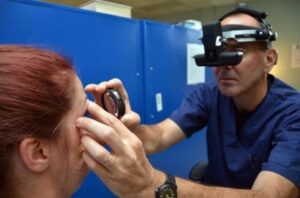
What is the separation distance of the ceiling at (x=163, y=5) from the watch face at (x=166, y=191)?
13.2 ft

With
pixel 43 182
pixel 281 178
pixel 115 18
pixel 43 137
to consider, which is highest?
pixel 115 18

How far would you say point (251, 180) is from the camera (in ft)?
3.87

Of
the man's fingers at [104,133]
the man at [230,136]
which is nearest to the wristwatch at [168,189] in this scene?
the man at [230,136]

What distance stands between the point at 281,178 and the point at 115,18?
0.86 meters

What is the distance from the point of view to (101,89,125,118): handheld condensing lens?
75 cm

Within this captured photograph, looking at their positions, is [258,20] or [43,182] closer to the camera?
[43,182]

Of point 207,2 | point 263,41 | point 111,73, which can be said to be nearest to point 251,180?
point 263,41

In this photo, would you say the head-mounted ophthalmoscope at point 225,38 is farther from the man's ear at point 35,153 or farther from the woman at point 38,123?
the man's ear at point 35,153

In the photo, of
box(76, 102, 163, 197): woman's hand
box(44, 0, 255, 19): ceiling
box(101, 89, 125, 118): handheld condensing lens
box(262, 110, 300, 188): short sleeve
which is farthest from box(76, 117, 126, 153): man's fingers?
box(44, 0, 255, 19): ceiling

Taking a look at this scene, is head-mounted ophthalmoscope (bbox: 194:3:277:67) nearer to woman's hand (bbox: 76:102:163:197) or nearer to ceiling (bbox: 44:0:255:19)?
woman's hand (bbox: 76:102:163:197)

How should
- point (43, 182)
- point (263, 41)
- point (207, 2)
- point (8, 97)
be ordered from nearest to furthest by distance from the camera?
1. point (8, 97)
2. point (43, 182)
3. point (263, 41)
4. point (207, 2)

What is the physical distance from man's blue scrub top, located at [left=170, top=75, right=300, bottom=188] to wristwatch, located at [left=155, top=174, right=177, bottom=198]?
0.39 m

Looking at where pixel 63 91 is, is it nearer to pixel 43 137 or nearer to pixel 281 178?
pixel 43 137

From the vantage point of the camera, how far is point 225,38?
1.08m
